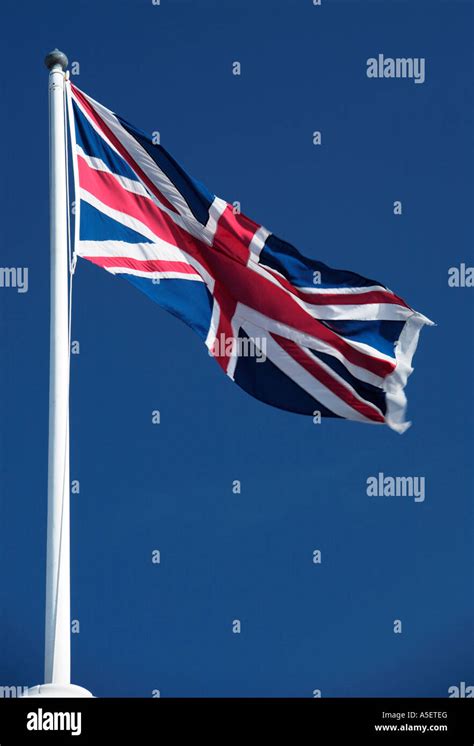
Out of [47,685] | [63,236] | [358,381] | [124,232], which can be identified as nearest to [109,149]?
[124,232]

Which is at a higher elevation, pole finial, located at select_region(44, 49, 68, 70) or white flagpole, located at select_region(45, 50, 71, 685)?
pole finial, located at select_region(44, 49, 68, 70)

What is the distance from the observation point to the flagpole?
58.5ft

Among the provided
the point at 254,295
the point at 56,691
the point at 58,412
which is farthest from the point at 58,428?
the point at 254,295

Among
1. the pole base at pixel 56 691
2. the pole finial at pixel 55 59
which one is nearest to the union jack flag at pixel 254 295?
the pole finial at pixel 55 59

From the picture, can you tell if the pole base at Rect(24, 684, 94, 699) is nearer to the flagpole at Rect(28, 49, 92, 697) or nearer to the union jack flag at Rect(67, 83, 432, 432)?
the flagpole at Rect(28, 49, 92, 697)

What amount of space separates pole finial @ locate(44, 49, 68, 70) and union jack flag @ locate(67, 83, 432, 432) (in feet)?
2.40

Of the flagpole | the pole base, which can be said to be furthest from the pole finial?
the pole base

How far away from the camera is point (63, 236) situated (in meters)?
19.8

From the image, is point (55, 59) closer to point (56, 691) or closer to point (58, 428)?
point (58, 428)

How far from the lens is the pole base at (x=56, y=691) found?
56.5ft

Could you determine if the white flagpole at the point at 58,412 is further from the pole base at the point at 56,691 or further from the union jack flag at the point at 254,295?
the union jack flag at the point at 254,295

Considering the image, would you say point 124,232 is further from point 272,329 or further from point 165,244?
point 272,329
